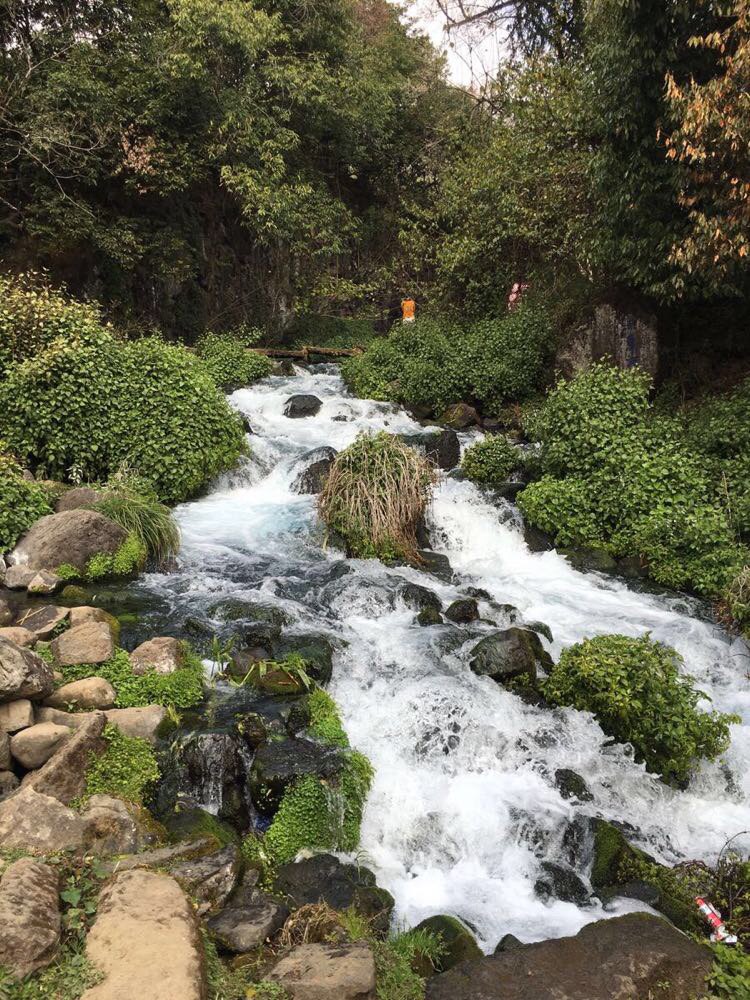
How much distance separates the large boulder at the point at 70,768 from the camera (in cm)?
431

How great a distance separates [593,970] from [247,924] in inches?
76.5

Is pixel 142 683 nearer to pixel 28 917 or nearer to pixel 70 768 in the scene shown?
pixel 70 768

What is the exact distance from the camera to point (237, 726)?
5.38 metres

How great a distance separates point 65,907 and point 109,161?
1653 centimetres

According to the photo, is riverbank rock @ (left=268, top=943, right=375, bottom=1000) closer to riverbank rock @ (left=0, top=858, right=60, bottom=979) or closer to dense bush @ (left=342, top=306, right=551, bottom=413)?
riverbank rock @ (left=0, top=858, right=60, bottom=979)

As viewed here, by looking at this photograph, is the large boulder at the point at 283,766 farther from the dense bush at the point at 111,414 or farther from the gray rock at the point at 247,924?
the dense bush at the point at 111,414

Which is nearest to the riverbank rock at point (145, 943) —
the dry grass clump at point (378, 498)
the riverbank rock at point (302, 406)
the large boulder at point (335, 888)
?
the large boulder at point (335, 888)

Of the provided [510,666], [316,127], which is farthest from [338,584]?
[316,127]

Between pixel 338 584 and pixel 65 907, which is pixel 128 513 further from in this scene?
pixel 65 907

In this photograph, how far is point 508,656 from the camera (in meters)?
6.49

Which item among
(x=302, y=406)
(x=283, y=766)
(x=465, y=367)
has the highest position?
(x=465, y=367)

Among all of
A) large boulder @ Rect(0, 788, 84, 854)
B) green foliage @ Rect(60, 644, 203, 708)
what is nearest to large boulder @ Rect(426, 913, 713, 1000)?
large boulder @ Rect(0, 788, 84, 854)

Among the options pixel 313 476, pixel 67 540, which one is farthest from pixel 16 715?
pixel 313 476

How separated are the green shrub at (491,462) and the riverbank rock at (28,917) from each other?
8952 mm
